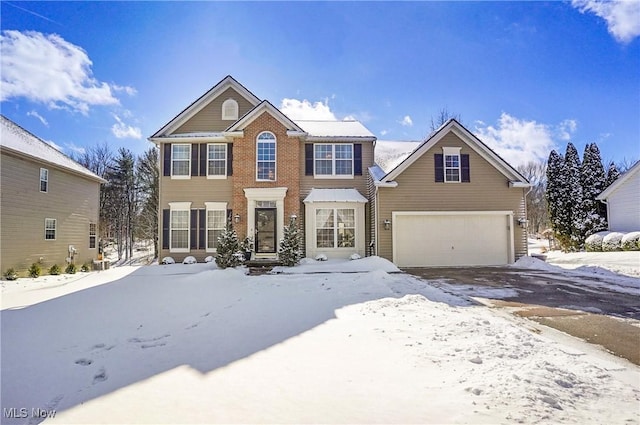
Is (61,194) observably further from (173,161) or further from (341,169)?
(341,169)

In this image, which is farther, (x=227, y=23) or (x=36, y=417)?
(x=227, y=23)

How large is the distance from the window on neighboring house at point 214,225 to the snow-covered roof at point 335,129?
19.4ft

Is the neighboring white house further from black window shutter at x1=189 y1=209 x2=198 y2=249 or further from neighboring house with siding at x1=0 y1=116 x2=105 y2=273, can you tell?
neighboring house with siding at x1=0 y1=116 x2=105 y2=273

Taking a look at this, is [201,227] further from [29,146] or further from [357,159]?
[29,146]

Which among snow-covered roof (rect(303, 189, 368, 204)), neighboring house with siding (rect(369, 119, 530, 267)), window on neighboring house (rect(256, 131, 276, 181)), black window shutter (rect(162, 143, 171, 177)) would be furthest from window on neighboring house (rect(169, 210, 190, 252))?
neighboring house with siding (rect(369, 119, 530, 267))

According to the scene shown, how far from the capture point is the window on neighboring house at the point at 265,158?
51.0 ft

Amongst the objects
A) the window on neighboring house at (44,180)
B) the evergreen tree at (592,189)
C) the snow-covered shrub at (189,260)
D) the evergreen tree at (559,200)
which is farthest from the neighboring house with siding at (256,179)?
the evergreen tree at (592,189)

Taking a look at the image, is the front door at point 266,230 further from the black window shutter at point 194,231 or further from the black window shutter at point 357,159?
the black window shutter at point 357,159

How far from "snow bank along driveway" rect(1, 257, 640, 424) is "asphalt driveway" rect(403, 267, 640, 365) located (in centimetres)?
66

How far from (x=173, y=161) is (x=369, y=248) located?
10.5 meters

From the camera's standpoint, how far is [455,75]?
17.1 meters

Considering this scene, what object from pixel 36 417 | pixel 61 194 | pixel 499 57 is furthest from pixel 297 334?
pixel 61 194

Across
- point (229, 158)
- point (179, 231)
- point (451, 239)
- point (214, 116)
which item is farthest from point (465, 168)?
point (179, 231)

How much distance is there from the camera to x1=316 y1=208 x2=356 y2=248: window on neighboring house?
15.5 m
